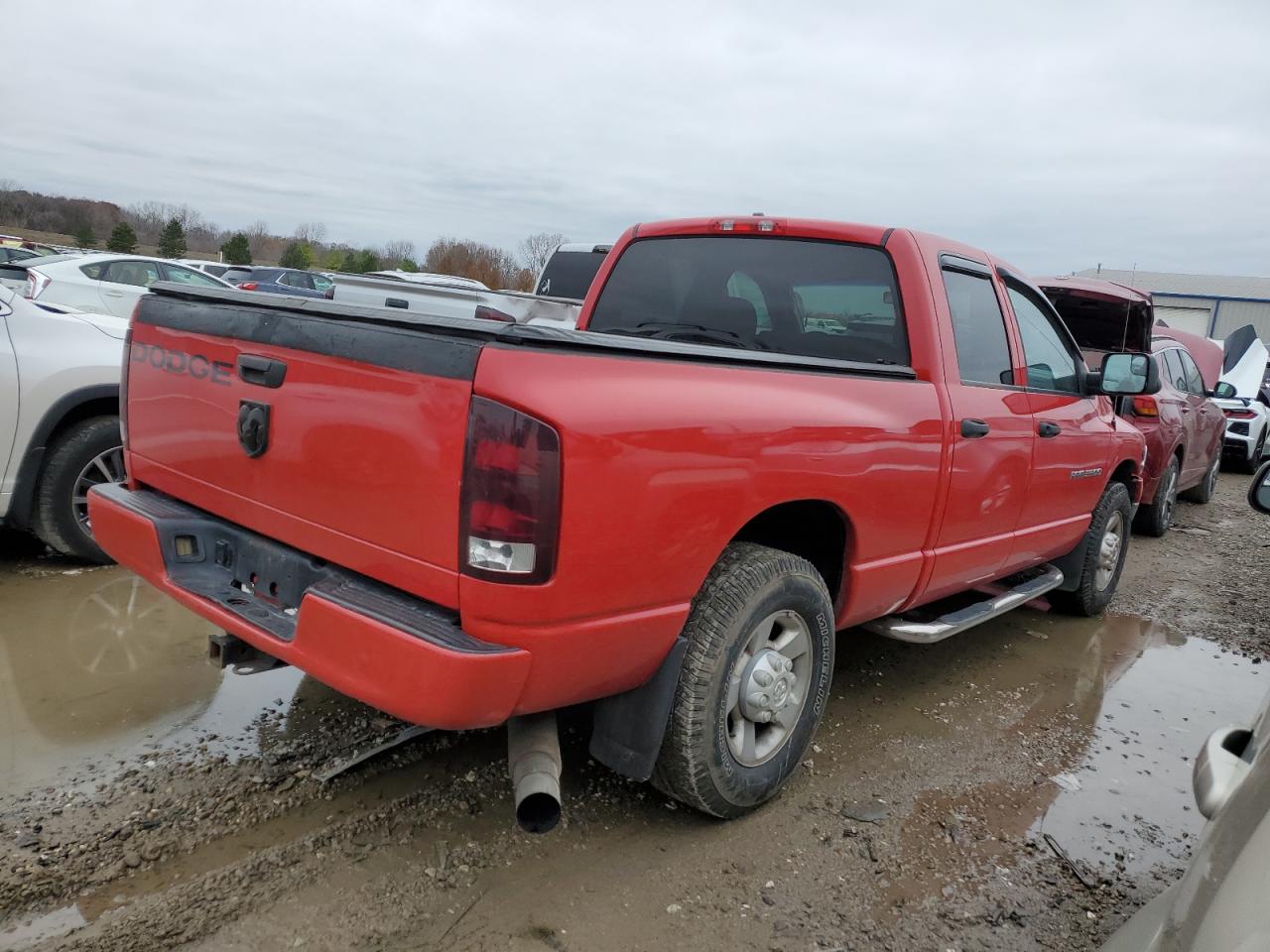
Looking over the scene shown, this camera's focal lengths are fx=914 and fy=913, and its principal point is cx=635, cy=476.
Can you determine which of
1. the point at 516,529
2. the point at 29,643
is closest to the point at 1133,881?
the point at 516,529

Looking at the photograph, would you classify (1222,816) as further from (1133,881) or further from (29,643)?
(29,643)

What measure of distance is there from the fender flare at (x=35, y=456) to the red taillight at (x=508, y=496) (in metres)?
3.57

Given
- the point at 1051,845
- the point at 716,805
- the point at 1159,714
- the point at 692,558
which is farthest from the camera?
the point at 1159,714

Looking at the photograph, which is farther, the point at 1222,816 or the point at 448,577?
the point at 448,577

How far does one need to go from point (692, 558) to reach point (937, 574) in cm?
158

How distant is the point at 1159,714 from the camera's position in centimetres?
432

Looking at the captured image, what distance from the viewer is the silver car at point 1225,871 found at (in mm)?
1147

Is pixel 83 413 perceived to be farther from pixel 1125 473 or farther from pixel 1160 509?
pixel 1160 509

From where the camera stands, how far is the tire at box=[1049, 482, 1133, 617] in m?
5.28

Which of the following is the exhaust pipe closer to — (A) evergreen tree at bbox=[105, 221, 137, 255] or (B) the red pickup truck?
(B) the red pickup truck

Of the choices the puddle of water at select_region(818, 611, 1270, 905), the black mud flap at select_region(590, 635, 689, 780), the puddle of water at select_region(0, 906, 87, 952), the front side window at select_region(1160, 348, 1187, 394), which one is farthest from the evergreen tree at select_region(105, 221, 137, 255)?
the black mud flap at select_region(590, 635, 689, 780)

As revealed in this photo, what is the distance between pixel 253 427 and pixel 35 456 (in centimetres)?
278

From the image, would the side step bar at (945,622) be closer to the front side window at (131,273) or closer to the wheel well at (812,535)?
the wheel well at (812,535)

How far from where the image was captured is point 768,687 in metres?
2.87
